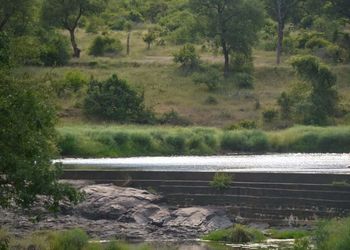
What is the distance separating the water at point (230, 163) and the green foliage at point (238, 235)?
35.9 feet

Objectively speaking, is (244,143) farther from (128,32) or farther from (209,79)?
(128,32)

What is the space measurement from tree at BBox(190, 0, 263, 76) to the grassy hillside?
3045mm

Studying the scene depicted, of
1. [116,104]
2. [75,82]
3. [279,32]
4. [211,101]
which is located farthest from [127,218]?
[279,32]

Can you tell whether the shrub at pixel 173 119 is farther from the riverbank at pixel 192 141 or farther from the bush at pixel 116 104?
the riverbank at pixel 192 141

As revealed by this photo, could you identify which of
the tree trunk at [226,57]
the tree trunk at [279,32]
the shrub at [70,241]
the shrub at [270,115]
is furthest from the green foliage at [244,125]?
the shrub at [70,241]

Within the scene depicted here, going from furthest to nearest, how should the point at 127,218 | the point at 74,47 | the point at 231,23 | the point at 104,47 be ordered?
the point at 104,47
the point at 74,47
the point at 231,23
the point at 127,218

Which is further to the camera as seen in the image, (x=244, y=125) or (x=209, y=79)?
(x=209, y=79)

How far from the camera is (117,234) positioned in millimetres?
32562

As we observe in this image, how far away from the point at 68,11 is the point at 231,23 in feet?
53.3

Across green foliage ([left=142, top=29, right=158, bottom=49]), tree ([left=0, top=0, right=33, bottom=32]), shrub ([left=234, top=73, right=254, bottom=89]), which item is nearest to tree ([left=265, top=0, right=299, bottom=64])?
shrub ([left=234, top=73, right=254, bottom=89])

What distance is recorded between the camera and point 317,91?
6394cm

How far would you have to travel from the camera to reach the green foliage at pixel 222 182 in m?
36.8

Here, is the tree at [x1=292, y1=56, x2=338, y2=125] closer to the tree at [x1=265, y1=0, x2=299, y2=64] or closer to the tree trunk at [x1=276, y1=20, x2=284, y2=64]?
the tree trunk at [x1=276, y1=20, x2=284, y2=64]

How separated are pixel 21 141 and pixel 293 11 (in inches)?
2884
